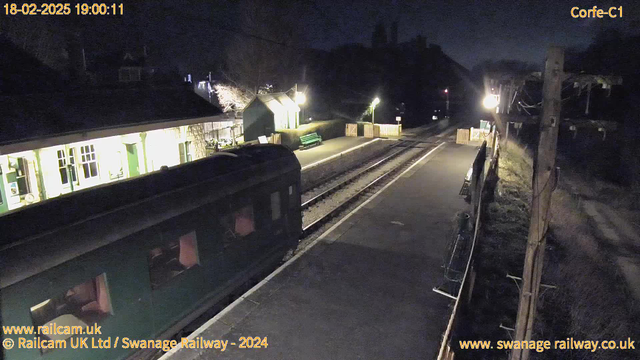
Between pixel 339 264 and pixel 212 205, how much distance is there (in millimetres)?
3886

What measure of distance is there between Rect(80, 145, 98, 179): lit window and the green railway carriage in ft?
23.7

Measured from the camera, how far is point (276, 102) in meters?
27.0

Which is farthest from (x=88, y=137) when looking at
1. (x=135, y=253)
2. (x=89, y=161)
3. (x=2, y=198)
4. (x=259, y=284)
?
(x=135, y=253)

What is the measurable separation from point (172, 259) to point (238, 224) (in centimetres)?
180

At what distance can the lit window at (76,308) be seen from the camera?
527 centimetres

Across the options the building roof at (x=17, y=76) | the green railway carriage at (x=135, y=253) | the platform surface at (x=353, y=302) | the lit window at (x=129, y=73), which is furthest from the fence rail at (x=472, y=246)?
A: the lit window at (x=129, y=73)

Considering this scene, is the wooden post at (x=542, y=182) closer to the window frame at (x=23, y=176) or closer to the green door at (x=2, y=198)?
the green door at (x=2, y=198)

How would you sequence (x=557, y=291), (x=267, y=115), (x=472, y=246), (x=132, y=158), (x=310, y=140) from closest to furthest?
(x=472, y=246)
(x=557, y=291)
(x=132, y=158)
(x=267, y=115)
(x=310, y=140)

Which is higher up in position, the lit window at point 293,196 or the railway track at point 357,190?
the lit window at point 293,196

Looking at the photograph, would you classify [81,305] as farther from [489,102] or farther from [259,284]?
[489,102]

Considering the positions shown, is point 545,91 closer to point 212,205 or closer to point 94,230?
point 212,205

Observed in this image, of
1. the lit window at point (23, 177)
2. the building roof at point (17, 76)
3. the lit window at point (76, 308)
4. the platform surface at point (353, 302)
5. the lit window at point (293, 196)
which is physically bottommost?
the platform surface at point (353, 302)

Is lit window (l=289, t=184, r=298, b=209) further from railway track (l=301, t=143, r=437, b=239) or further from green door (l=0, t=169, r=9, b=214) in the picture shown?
A: green door (l=0, t=169, r=9, b=214)

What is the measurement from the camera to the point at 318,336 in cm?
723
